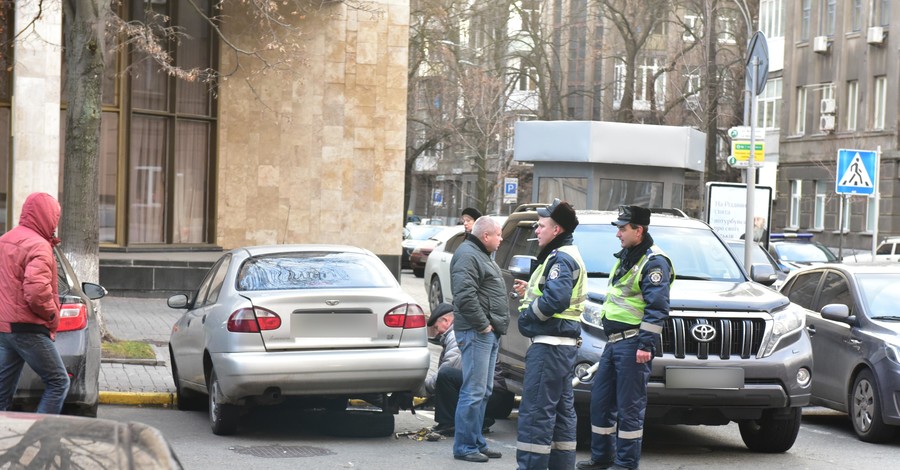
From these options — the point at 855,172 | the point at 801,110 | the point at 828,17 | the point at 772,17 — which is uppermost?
the point at 772,17

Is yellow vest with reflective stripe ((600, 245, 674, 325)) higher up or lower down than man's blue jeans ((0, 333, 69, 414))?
higher up

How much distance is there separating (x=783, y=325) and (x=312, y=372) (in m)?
3.51

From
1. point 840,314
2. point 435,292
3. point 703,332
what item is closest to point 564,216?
point 703,332

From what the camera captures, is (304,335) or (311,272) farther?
(311,272)

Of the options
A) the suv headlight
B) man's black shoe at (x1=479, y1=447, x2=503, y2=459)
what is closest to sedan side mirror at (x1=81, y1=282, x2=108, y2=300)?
man's black shoe at (x1=479, y1=447, x2=503, y2=459)

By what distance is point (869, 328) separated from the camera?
36.5ft

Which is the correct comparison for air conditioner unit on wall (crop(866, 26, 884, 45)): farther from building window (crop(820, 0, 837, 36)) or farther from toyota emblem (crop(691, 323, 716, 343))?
toyota emblem (crop(691, 323, 716, 343))

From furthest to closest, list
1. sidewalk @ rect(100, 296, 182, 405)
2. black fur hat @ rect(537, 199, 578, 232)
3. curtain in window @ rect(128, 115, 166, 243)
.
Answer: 1. curtain in window @ rect(128, 115, 166, 243)
2. sidewalk @ rect(100, 296, 182, 405)
3. black fur hat @ rect(537, 199, 578, 232)

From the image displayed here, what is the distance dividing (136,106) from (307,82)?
10.9ft

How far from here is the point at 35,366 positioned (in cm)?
782

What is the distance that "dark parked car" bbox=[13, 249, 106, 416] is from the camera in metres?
8.47

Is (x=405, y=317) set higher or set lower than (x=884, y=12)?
lower

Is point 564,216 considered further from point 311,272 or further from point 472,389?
point 311,272

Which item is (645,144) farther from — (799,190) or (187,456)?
(799,190)
